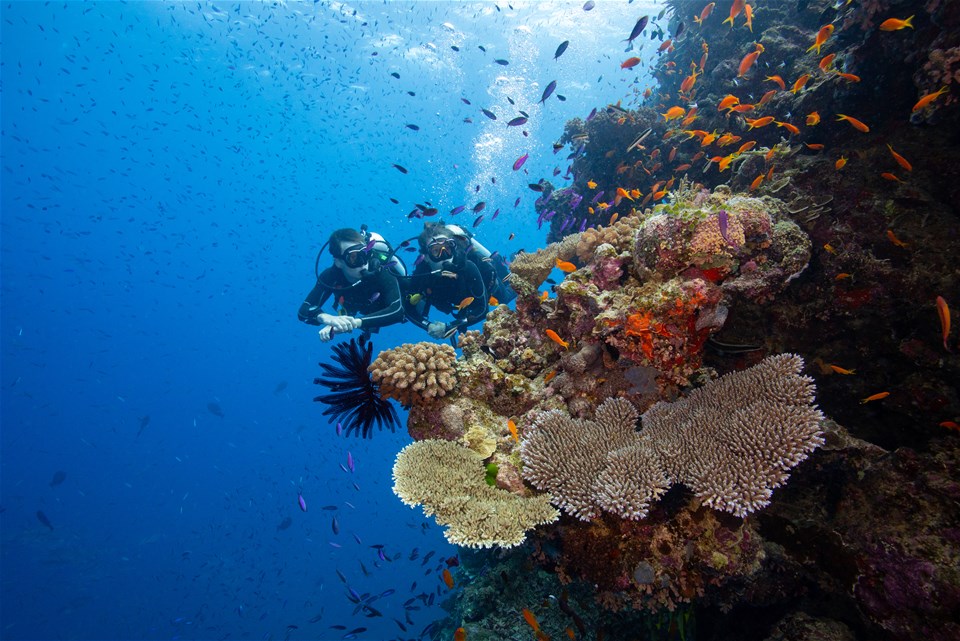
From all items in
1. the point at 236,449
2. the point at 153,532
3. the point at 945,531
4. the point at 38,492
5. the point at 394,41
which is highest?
the point at 236,449

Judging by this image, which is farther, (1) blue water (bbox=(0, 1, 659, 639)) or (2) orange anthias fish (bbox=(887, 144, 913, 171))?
(1) blue water (bbox=(0, 1, 659, 639))

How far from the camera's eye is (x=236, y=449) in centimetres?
8319

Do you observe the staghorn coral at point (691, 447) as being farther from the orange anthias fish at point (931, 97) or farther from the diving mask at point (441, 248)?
the diving mask at point (441, 248)

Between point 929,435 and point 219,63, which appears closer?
point 929,435

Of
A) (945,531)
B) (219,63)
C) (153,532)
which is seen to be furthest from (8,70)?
(945,531)

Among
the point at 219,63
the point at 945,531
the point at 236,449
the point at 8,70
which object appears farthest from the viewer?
the point at 236,449

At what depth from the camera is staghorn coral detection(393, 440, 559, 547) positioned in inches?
123

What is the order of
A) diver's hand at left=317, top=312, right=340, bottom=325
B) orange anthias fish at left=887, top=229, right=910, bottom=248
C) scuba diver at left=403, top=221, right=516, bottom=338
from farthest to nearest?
scuba diver at left=403, top=221, right=516, bottom=338
diver's hand at left=317, top=312, right=340, bottom=325
orange anthias fish at left=887, top=229, right=910, bottom=248

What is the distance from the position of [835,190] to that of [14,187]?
99889 mm

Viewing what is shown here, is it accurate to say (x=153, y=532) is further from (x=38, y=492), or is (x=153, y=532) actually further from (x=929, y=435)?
(x=929, y=435)

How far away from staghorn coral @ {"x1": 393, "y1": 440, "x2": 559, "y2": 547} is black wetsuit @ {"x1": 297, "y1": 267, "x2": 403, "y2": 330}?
5.85 m

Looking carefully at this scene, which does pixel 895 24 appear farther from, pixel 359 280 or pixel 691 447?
pixel 359 280

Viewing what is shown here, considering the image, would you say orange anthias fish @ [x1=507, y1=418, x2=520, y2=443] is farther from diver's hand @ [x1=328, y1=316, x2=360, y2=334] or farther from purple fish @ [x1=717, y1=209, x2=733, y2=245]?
diver's hand @ [x1=328, y1=316, x2=360, y2=334]

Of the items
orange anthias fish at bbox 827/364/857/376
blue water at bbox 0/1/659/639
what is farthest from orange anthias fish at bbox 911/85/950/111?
blue water at bbox 0/1/659/639
